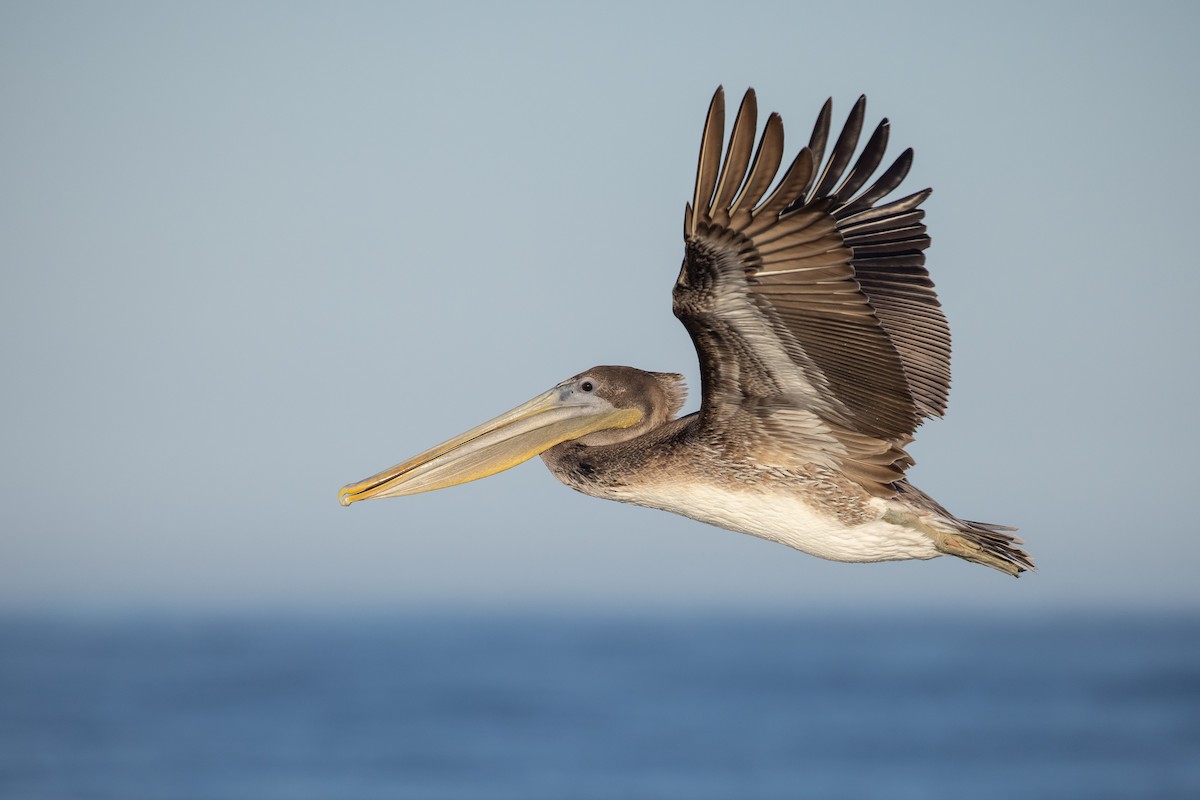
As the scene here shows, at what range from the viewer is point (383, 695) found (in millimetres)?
83062

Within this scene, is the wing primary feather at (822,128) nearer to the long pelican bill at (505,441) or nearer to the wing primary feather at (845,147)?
the wing primary feather at (845,147)

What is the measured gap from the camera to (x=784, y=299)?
23.4ft

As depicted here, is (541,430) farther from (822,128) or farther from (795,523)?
(822,128)

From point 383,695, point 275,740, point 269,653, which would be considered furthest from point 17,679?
point 275,740

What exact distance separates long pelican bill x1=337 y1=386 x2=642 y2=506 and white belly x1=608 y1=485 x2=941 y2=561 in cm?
68

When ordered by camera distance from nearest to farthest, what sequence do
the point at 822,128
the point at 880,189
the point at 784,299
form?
1. the point at 784,299
2. the point at 822,128
3. the point at 880,189

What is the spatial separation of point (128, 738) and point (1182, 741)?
4383cm

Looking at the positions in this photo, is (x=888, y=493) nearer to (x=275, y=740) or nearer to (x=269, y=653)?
(x=275, y=740)

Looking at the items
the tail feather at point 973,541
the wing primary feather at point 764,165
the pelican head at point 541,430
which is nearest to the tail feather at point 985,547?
the tail feather at point 973,541

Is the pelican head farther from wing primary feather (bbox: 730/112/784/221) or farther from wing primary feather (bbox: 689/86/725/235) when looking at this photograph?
wing primary feather (bbox: 730/112/784/221)

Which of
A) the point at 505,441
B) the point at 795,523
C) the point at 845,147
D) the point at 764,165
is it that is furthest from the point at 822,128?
the point at 505,441

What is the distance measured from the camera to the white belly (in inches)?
319

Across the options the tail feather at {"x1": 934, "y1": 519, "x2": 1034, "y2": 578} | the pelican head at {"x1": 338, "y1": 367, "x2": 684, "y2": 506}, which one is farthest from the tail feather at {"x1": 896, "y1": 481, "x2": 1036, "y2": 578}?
the pelican head at {"x1": 338, "y1": 367, "x2": 684, "y2": 506}

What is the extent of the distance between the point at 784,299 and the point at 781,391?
2.52ft
